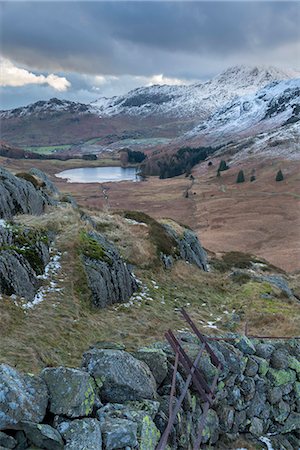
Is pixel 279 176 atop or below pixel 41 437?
atop

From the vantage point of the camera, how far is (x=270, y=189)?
121312 mm

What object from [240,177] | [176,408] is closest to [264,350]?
[176,408]

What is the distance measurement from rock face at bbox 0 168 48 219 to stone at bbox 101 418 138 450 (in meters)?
16.7

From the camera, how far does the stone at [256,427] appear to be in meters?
11.3

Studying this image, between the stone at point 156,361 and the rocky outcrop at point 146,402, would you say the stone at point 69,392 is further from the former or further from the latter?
the stone at point 156,361

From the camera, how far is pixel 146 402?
828 cm

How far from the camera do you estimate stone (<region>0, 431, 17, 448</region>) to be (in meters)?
6.21

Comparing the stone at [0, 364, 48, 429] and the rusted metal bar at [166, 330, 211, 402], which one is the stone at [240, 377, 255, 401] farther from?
the stone at [0, 364, 48, 429]

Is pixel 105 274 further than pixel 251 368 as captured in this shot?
Yes

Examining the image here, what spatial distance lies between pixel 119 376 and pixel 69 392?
1.45 metres

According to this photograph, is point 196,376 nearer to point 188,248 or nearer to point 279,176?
point 188,248

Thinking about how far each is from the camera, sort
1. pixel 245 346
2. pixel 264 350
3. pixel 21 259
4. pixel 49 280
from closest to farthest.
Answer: pixel 245 346 → pixel 264 350 → pixel 21 259 → pixel 49 280

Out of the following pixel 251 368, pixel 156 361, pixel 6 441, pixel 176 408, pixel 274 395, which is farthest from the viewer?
pixel 274 395

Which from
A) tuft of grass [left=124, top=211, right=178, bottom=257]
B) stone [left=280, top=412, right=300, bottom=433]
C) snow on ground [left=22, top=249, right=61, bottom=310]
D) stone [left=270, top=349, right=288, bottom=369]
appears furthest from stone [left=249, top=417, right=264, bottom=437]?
tuft of grass [left=124, top=211, right=178, bottom=257]
